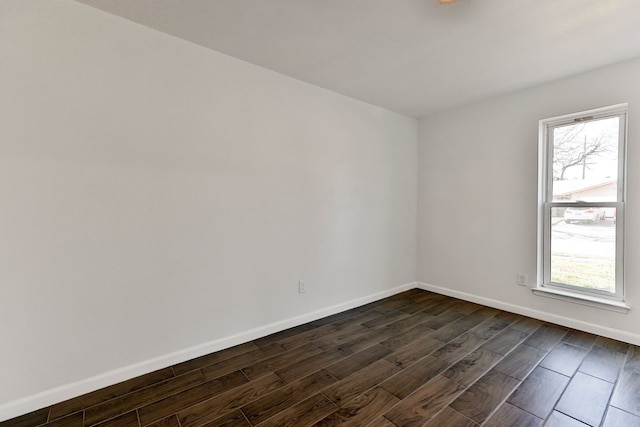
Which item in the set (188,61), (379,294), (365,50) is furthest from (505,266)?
(188,61)

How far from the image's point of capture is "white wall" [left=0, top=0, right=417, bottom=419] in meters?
1.66

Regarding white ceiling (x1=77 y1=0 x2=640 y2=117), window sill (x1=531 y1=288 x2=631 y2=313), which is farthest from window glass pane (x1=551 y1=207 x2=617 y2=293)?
white ceiling (x1=77 y1=0 x2=640 y2=117)

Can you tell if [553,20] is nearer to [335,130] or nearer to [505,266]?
[335,130]

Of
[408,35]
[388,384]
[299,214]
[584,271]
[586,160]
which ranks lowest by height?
[388,384]

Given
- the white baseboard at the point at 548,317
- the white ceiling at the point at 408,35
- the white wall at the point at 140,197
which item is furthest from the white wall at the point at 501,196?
the white wall at the point at 140,197

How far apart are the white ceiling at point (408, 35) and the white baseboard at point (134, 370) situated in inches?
94.8

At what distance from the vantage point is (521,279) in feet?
10.3

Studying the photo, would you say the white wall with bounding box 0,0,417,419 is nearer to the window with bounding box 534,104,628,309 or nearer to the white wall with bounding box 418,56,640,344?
the white wall with bounding box 418,56,640,344

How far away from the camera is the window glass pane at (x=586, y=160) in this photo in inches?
103

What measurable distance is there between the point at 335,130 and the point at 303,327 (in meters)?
2.13

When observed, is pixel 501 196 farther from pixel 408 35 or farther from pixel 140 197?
pixel 140 197

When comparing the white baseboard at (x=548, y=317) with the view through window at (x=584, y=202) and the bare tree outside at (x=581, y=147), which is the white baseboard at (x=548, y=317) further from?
the bare tree outside at (x=581, y=147)

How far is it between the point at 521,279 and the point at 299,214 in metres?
2.57

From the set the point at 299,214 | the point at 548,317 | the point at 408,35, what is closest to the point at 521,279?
the point at 548,317
